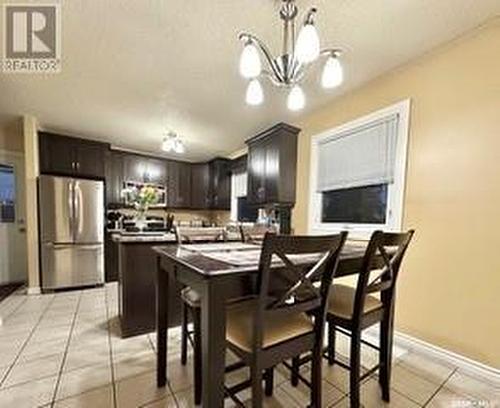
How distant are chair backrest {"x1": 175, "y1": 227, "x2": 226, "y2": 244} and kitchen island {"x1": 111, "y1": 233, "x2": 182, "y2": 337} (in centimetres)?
24

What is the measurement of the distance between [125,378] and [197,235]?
3.62 ft

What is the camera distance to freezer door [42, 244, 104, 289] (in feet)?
12.1

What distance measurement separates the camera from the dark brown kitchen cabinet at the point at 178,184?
557 cm

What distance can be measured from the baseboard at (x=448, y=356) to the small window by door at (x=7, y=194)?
5512mm

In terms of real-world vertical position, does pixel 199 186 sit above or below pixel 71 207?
above

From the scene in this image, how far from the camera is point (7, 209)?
165 inches

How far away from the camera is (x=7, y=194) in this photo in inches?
165

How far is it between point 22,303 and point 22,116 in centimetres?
242

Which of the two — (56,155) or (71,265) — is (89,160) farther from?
(71,265)

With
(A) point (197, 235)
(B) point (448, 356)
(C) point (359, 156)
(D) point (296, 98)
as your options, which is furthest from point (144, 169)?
(B) point (448, 356)

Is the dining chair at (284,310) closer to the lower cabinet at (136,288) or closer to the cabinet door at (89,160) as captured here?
the lower cabinet at (136,288)

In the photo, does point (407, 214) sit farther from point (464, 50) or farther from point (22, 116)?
point (22, 116)

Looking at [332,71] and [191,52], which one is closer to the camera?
[332,71]

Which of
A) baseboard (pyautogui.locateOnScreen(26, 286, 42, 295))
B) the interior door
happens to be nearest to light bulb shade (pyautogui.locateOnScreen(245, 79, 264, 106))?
baseboard (pyautogui.locateOnScreen(26, 286, 42, 295))
